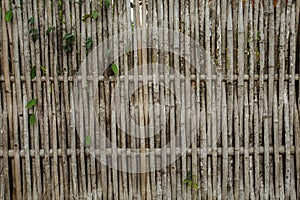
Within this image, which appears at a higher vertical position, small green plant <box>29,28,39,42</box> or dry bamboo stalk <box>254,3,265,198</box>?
small green plant <box>29,28,39,42</box>

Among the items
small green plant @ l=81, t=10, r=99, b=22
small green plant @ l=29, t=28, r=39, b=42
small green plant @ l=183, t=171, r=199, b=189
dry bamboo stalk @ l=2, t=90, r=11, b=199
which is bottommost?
small green plant @ l=183, t=171, r=199, b=189

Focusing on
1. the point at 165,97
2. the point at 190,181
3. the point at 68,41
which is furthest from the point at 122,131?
the point at 68,41

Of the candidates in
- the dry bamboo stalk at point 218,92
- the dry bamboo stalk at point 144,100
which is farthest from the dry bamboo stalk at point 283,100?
the dry bamboo stalk at point 144,100

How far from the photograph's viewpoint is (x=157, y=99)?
2.09 metres

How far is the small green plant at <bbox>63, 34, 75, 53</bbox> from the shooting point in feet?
6.62

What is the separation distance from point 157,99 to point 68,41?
72cm

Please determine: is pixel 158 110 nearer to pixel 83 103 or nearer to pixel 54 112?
pixel 83 103

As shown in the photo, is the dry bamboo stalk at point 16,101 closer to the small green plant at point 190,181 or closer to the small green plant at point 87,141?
the small green plant at point 87,141

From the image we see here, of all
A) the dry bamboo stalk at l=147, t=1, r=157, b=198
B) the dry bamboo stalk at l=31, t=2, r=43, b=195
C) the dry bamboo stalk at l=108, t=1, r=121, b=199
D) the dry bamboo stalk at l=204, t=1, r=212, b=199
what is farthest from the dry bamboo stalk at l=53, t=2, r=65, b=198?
the dry bamboo stalk at l=204, t=1, r=212, b=199

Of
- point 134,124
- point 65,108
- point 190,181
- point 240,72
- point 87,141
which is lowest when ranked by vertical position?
point 190,181

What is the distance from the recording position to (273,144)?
Result: 6.96 ft

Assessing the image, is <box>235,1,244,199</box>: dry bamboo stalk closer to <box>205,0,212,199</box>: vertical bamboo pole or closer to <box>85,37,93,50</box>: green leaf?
<box>205,0,212,199</box>: vertical bamboo pole

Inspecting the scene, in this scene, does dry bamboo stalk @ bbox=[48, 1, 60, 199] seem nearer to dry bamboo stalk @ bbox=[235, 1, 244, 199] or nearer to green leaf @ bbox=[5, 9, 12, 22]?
green leaf @ bbox=[5, 9, 12, 22]

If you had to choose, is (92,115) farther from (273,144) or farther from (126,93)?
(273,144)
